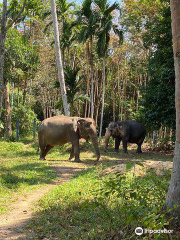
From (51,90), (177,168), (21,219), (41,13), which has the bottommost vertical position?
(21,219)

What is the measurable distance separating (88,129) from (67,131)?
1074 mm

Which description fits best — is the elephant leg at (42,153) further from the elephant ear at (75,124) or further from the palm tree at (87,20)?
the palm tree at (87,20)

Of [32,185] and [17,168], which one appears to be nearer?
[32,185]

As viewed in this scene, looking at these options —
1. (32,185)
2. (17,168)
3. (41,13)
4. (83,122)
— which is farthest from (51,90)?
(32,185)

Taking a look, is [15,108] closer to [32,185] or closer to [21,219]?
[32,185]

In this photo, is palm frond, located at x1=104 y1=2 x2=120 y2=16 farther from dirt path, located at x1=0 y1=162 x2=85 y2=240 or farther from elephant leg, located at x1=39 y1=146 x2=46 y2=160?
dirt path, located at x1=0 y1=162 x2=85 y2=240

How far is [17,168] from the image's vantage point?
10.5 m

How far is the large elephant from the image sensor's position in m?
12.9

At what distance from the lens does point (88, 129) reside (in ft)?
42.0

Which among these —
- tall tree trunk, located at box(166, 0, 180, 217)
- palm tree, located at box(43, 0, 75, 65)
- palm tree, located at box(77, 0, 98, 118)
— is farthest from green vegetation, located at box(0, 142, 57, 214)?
palm tree, located at box(43, 0, 75, 65)

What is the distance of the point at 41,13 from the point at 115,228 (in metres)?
23.0

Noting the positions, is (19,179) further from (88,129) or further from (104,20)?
(104,20)

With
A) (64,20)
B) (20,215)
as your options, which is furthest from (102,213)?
(64,20)

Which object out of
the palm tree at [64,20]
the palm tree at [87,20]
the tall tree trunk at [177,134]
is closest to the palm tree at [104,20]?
A: the palm tree at [87,20]
